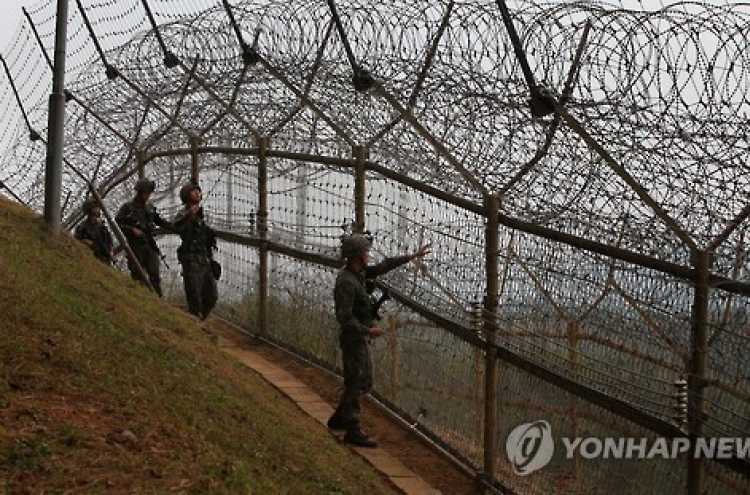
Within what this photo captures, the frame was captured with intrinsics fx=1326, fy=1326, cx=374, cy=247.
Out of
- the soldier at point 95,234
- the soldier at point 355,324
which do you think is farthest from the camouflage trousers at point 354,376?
the soldier at point 95,234

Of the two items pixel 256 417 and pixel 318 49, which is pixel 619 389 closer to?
pixel 256 417

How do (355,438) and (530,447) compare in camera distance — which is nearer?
(530,447)

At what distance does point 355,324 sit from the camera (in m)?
8.76

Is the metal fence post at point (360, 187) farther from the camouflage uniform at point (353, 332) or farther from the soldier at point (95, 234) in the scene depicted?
the soldier at point (95, 234)

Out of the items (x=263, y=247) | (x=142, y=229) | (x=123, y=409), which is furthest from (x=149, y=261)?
(x=123, y=409)

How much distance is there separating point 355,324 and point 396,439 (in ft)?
3.67

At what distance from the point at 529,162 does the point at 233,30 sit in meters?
5.38

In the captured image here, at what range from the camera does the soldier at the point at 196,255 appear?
1159cm

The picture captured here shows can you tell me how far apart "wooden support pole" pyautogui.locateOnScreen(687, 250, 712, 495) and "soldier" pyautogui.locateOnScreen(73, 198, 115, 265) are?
7.48m

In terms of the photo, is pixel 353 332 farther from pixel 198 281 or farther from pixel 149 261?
pixel 149 261

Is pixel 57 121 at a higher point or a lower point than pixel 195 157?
lower

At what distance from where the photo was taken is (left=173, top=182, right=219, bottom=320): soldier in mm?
11586

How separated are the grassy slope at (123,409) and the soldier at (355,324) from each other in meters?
0.28

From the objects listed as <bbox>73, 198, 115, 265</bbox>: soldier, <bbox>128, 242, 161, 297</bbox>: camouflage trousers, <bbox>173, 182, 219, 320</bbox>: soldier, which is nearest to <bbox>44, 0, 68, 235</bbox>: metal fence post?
<bbox>173, 182, 219, 320</bbox>: soldier
